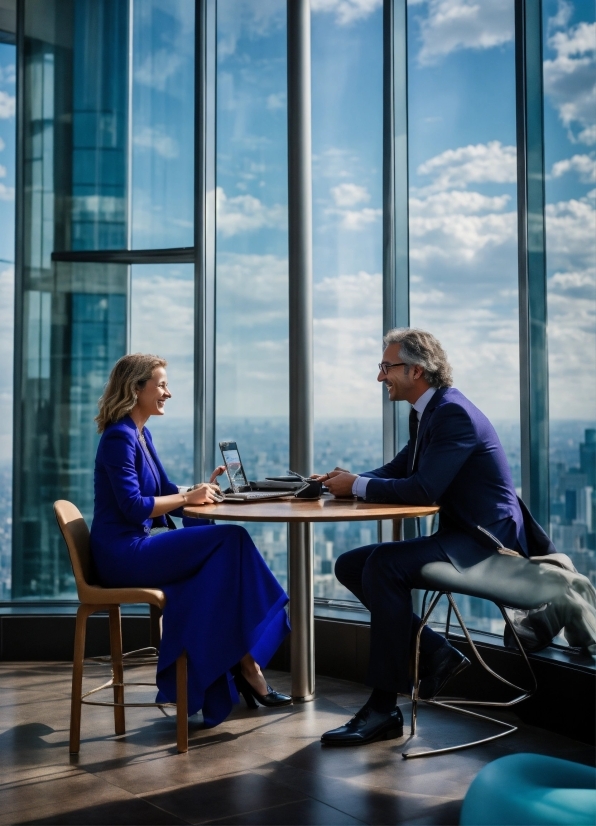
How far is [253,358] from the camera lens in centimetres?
488

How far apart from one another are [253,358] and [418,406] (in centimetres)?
150

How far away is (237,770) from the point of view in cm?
296

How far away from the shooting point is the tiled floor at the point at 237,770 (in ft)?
8.60

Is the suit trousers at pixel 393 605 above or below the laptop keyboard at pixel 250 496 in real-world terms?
below

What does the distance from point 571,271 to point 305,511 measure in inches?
56.5

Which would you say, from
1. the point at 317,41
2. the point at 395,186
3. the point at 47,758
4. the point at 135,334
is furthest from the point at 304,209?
the point at 47,758

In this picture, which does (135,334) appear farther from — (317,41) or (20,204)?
(317,41)

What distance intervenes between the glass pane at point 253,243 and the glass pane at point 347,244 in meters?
0.32

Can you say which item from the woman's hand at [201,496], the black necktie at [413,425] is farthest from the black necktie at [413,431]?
the woman's hand at [201,496]

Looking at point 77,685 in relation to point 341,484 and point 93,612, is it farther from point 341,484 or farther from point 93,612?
point 341,484

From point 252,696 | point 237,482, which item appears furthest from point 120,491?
point 252,696

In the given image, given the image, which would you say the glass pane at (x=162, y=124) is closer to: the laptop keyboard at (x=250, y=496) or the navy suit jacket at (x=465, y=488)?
the laptop keyboard at (x=250, y=496)

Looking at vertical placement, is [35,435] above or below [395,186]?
below

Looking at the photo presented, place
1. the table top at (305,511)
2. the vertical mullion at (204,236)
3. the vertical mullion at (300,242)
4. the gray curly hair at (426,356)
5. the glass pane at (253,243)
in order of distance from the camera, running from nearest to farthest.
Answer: the table top at (305,511)
the gray curly hair at (426,356)
the vertical mullion at (300,242)
the glass pane at (253,243)
the vertical mullion at (204,236)
